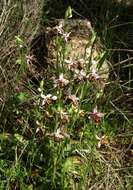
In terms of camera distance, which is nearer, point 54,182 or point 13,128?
point 54,182

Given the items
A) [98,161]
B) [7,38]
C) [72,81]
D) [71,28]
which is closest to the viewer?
[72,81]

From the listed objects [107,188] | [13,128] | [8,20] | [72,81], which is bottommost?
[107,188]

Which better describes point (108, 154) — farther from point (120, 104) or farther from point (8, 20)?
point (8, 20)

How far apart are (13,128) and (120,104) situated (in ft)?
2.08

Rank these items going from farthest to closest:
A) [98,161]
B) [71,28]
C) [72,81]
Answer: [71,28]
[98,161]
[72,81]

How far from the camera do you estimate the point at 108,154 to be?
2.56 metres

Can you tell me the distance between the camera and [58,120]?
2.27m

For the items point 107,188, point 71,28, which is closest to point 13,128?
point 107,188

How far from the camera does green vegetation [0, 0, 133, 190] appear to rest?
229 centimetres

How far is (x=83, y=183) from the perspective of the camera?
231 cm

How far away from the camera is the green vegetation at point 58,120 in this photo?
229 centimetres

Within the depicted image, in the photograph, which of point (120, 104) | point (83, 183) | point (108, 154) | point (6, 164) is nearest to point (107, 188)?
point (83, 183)

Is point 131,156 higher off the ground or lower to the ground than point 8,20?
lower

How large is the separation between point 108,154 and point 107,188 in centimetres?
29
